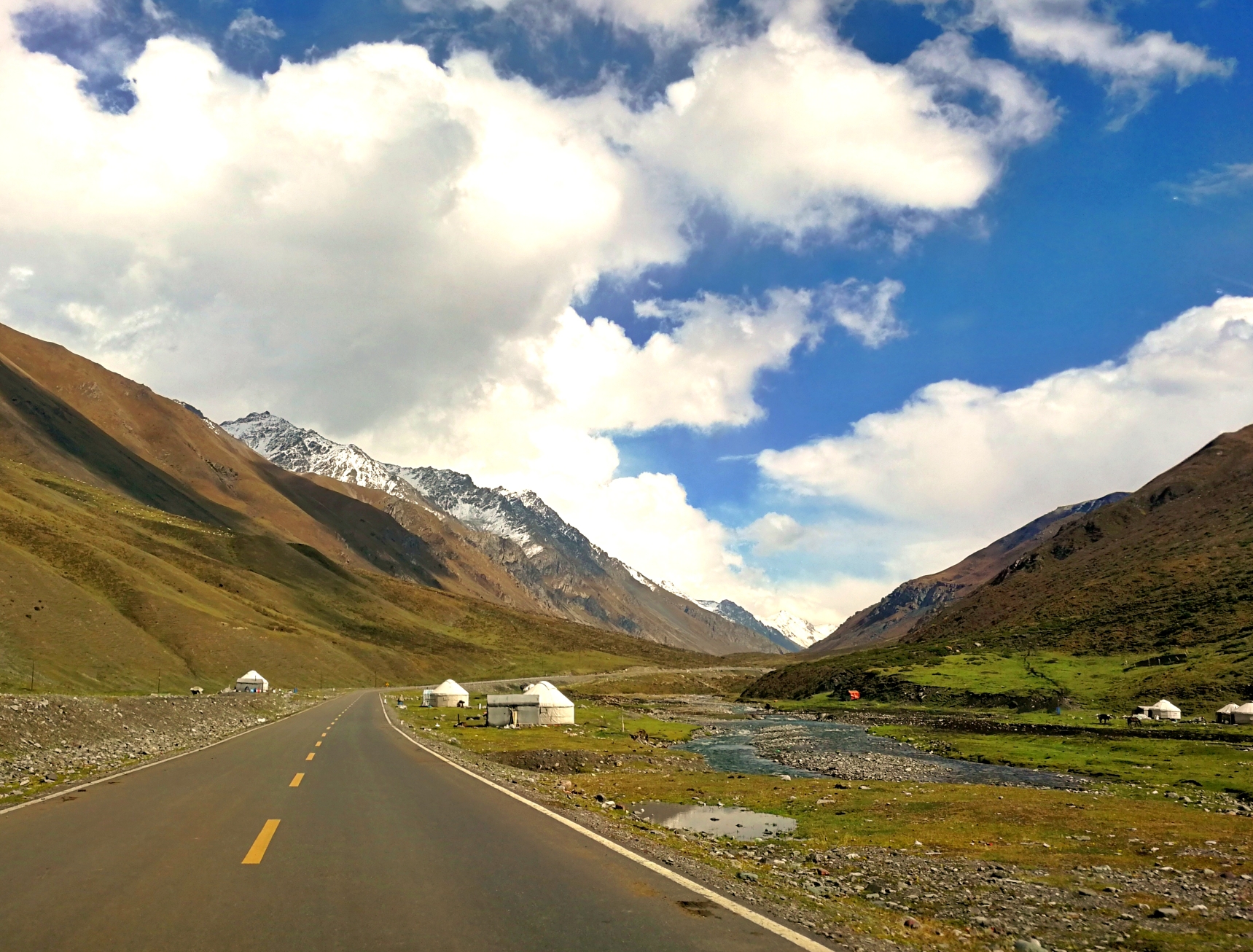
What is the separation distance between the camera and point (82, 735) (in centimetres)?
3941

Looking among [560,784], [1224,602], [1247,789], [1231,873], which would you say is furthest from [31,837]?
[1224,602]

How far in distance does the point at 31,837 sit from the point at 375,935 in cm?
1081

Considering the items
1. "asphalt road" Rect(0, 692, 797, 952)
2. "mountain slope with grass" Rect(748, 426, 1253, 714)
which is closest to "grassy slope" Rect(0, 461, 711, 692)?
"asphalt road" Rect(0, 692, 797, 952)

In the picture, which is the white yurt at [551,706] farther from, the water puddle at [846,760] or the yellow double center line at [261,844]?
the yellow double center line at [261,844]

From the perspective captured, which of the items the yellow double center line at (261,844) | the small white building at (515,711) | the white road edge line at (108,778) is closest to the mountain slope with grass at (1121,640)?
the small white building at (515,711)

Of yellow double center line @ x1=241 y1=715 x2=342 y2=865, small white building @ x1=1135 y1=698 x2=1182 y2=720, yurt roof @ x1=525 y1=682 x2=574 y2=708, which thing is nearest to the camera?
yellow double center line @ x1=241 y1=715 x2=342 y2=865

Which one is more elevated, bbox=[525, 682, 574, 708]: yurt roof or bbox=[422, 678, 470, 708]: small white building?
bbox=[525, 682, 574, 708]: yurt roof

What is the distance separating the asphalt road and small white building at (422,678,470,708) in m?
91.7

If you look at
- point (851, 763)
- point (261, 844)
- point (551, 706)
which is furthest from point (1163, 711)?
point (261, 844)

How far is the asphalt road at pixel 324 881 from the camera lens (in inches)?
411

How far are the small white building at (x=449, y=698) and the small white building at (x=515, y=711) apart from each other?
106 feet

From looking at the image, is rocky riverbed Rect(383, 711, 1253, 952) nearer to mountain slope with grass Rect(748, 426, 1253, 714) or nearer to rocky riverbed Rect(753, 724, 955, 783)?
rocky riverbed Rect(753, 724, 955, 783)

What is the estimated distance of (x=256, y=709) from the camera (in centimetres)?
8088

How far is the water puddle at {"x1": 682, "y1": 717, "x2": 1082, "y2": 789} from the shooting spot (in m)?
48.0
